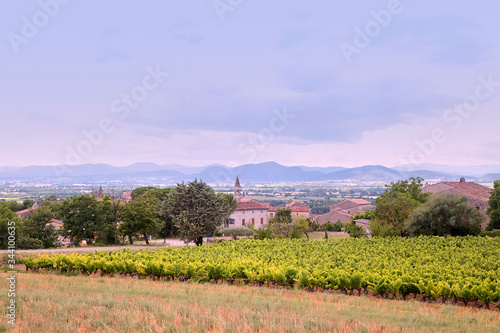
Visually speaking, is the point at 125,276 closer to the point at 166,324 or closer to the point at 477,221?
the point at 166,324

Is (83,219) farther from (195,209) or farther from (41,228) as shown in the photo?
(195,209)

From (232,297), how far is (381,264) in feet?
35.5

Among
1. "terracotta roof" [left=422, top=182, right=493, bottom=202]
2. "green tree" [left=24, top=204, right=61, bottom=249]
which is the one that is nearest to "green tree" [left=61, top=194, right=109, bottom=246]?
"green tree" [left=24, top=204, right=61, bottom=249]

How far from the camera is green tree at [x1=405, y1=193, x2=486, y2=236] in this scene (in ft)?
132

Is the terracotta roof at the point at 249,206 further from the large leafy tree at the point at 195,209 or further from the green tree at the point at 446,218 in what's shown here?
the green tree at the point at 446,218

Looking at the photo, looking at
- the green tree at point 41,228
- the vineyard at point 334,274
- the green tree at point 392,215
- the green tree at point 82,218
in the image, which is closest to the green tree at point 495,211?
the green tree at point 392,215

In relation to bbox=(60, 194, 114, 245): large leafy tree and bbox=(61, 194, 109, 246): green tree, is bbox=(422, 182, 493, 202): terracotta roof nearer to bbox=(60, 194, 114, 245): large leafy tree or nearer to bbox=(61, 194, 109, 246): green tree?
bbox=(60, 194, 114, 245): large leafy tree

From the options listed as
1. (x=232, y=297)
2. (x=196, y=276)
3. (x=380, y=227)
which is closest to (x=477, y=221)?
(x=380, y=227)

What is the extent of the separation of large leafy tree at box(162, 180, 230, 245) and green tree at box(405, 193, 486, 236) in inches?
837

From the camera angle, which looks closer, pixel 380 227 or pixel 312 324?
pixel 312 324

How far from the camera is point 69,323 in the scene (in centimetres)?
737

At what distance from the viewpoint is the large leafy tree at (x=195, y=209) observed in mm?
40781

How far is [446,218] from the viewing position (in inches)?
1609

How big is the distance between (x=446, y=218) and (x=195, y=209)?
26558 mm
